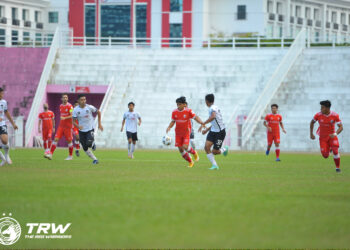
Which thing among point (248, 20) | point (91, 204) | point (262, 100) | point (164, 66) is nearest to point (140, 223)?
point (91, 204)

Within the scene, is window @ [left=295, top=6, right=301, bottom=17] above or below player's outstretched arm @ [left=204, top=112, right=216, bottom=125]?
above

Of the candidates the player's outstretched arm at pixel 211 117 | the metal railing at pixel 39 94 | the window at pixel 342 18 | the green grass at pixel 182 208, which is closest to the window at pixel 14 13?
→ the window at pixel 342 18

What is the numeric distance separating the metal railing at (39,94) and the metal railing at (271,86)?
35.8 feet

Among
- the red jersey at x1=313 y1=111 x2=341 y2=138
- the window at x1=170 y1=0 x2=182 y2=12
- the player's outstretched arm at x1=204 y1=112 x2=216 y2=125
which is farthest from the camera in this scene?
the window at x1=170 y1=0 x2=182 y2=12

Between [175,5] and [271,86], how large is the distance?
32.1 m

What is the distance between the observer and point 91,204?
1244 cm

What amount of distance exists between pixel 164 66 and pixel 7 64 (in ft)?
30.3

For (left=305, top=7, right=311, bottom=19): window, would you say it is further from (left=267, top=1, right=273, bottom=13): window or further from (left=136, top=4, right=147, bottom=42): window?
(left=136, top=4, right=147, bottom=42): window

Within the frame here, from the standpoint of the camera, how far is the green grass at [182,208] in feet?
31.5

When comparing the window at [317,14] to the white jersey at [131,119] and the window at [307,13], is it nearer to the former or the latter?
the window at [307,13]

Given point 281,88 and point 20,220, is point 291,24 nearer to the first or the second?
point 281,88

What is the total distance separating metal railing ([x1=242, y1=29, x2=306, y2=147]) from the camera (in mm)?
40938

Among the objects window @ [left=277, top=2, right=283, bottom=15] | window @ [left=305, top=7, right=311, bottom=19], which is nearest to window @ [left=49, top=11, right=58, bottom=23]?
window @ [left=277, top=2, right=283, bottom=15]

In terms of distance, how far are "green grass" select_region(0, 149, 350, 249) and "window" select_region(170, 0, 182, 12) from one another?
183ft
